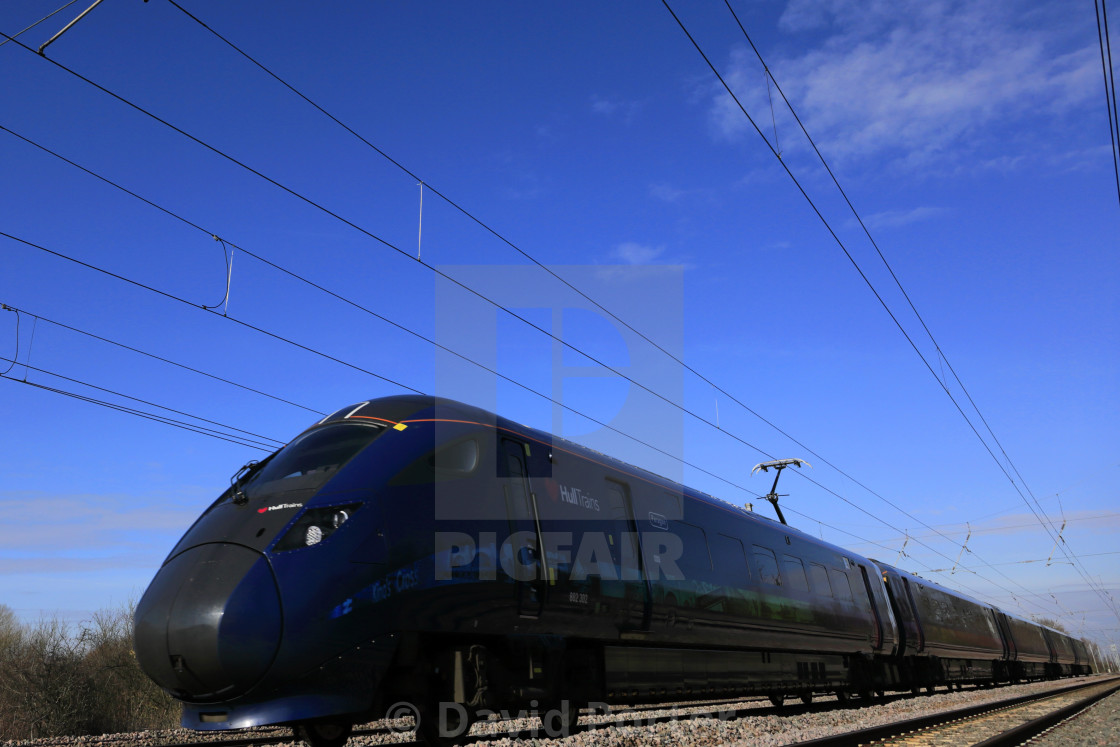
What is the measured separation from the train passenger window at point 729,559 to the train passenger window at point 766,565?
0.58 meters

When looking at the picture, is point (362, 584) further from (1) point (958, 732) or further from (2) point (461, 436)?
(1) point (958, 732)

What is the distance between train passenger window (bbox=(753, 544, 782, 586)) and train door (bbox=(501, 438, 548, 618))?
6.46 m

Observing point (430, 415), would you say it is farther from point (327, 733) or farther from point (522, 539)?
point (327, 733)

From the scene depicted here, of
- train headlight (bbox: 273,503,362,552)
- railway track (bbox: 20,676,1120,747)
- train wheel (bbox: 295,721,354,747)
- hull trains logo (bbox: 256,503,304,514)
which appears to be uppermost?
hull trains logo (bbox: 256,503,304,514)

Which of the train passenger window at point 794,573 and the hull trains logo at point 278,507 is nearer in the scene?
the hull trains logo at point 278,507

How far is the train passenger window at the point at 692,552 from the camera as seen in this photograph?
1039 centimetres

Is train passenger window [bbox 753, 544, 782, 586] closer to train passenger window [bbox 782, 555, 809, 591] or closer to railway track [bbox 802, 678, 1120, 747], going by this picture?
train passenger window [bbox 782, 555, 809, 591]

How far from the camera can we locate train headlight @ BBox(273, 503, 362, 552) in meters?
6.04

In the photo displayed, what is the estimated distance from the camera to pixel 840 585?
55.9 ft

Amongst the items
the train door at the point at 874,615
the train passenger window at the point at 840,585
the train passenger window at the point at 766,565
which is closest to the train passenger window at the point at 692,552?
the train passenger window at the point at 766,565

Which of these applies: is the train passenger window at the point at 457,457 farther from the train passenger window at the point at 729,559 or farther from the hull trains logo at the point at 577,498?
the train passenger window at the point at 729,559

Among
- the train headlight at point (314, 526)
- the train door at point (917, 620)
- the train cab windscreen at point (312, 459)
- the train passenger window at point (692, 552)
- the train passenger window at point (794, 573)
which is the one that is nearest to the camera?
the train headlight at point (314, 526)

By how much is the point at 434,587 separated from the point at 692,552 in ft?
17.1

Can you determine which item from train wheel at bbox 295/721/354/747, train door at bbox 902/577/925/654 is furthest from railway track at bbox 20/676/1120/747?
train door at bbox 902/577/925/654
